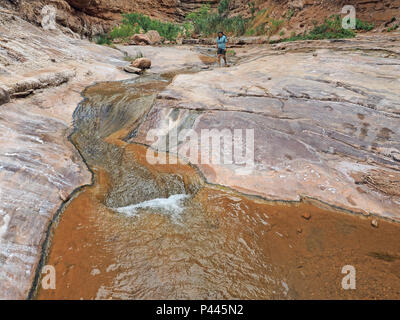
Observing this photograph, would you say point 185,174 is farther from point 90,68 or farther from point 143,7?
point 143,7

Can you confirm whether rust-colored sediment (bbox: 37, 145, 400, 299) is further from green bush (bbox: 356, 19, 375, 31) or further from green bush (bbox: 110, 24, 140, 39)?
green bush (bbox: 110, 24, 140, 39)

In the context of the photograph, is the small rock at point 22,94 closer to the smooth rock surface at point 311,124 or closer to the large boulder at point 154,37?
the smooth rock surface at point 311,124

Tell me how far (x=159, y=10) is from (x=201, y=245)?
23587 mm

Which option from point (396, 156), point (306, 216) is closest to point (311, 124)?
point (396, 156)

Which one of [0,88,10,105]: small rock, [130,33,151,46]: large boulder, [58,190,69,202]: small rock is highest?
[130,33,151,46]: large boulder

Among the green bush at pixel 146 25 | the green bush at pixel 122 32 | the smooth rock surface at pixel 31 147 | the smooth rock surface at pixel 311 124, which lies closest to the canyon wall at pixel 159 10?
the green bush at pixel 146 25

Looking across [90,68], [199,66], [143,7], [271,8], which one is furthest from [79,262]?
[143,7]

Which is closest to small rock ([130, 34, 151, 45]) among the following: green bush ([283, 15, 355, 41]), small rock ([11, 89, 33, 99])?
green bush ([283, 15, 355, 41])

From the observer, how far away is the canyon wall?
30.4 feet

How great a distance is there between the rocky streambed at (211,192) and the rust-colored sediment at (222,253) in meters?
0.01

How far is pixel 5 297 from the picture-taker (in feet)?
5.99

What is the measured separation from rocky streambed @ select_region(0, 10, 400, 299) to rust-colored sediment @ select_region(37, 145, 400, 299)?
1cm

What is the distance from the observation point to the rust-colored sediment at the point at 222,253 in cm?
195
